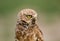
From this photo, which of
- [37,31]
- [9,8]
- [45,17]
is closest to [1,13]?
[9,8]

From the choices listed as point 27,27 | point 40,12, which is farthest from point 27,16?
point 40,12

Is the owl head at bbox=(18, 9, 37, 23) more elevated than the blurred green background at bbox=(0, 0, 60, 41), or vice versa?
the owl head at bbox=(18, 9, 37, 23)

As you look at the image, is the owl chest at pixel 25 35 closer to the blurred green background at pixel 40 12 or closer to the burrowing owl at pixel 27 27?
the burrowing owl at pixel 27 27

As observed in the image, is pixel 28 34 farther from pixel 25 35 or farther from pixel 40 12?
pixel 40 12

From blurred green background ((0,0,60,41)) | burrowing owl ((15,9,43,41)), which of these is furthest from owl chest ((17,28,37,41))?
blurred green background ((0,0,60,41))

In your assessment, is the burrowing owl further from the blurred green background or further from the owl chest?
the blurred green background

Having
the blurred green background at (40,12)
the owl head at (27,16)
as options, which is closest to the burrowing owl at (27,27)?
the owl head at (27,16)
